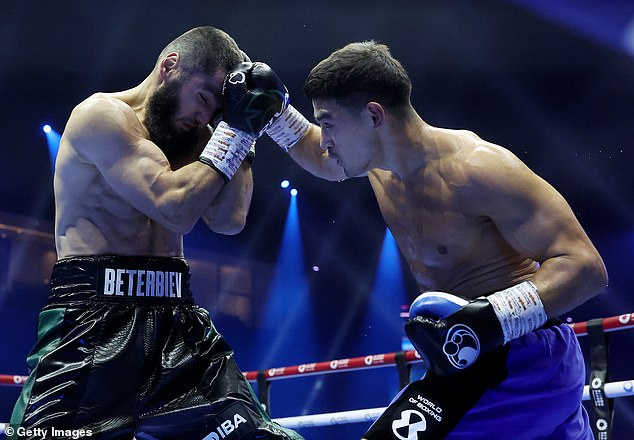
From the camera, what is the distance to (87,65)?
317 inches

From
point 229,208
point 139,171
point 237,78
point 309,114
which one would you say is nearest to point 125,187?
point 139,171

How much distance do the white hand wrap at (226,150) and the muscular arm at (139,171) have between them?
1.1 inches

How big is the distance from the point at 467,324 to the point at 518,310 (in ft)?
0.45

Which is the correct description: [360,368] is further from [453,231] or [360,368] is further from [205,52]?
[205,52]

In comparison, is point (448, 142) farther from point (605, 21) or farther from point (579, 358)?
point (605, 21)

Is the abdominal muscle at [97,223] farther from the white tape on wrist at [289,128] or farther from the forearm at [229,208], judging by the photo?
the white tape on wrist at [289,128]

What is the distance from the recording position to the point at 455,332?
1.77m

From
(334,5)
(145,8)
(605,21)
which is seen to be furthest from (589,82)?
(145,8)

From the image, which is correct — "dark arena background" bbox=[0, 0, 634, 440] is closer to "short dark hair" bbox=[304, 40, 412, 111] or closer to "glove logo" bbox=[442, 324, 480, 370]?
"short dark hair" bbox=[304, 40, 412, 111]

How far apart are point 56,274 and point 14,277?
23.5 feet

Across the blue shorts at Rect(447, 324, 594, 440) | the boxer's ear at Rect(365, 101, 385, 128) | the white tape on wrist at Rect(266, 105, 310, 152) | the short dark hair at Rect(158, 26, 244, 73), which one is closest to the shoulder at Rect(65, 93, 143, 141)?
the short dark hair at Rect(158, 26, 244, 73)

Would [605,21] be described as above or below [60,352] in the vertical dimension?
above

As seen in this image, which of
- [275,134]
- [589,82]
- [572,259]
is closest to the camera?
[572,259]

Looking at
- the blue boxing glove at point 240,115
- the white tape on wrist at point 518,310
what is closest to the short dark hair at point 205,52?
the blue boxing glove at point 240,115
